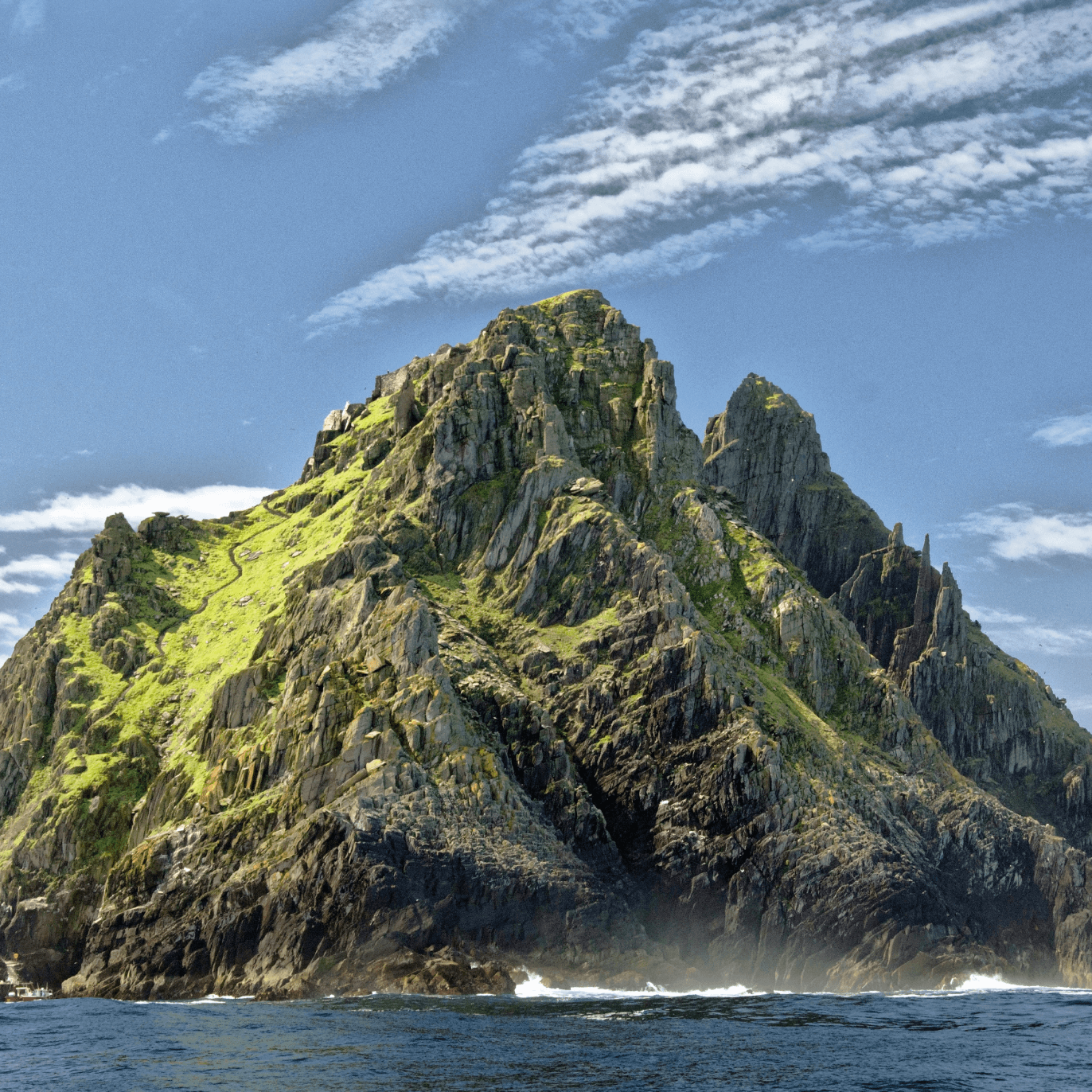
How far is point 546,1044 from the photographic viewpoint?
8512cm

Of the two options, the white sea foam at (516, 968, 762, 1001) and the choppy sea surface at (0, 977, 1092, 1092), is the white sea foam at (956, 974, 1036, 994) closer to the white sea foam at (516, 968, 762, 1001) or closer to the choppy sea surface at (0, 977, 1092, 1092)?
the white sea foam at (516, 968, 762, 1001)

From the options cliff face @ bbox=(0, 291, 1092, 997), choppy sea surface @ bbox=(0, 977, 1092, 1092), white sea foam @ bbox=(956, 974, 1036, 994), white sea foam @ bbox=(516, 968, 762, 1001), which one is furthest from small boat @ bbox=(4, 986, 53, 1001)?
white sea foam @ bbox=(956, 974, 1036, 994)

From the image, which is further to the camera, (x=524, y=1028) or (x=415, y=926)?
(x=415, y=926)

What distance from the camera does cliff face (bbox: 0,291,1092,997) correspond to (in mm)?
134625

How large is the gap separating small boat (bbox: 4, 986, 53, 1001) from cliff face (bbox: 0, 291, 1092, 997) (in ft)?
9.15

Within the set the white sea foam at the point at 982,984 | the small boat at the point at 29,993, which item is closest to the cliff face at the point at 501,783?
the white sea foam at the point at 982,984

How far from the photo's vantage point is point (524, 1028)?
307 ft

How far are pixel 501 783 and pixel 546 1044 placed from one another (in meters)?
59.5

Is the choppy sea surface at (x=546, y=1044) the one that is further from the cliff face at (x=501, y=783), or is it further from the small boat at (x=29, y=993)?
the small boat at (x=29, y=993)

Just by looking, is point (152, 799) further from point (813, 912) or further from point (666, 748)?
point (813, 912)

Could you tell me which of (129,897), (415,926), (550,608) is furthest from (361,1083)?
(550,608)

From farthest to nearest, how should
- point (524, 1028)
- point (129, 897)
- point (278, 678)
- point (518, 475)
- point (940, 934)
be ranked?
point (518, 475) → point (278, 678) → point (940, 934) → point (129, 897) → point (524, 1028)

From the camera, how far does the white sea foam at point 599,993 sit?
125m

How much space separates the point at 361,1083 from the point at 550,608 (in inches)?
4356
